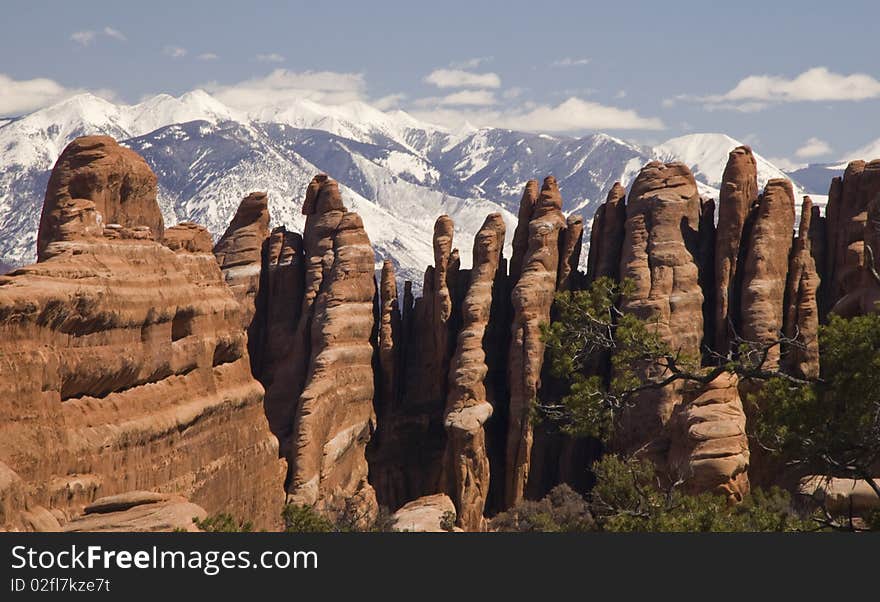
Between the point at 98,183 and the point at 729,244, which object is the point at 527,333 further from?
the point at 98,183

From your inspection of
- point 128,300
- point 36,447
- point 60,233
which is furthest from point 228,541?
point 60,233

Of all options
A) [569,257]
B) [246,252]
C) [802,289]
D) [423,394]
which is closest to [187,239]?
[246,252]

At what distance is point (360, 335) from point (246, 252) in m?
11.3

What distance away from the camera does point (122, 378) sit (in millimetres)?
57625

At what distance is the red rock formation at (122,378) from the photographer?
49812 millimetres

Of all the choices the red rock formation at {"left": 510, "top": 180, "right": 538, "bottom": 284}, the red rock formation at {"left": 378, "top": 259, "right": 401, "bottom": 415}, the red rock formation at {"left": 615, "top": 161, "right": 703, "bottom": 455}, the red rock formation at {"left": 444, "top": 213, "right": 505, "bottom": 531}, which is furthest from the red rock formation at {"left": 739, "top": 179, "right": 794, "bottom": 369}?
the red rock formation at {"left": 378, "top": 259, "right": 401, "bottom": 415}

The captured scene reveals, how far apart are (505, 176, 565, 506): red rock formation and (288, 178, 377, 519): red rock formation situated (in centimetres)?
902

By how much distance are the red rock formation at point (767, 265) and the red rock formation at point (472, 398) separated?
16.8 meters

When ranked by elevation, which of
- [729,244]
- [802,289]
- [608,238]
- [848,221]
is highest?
[848,221]

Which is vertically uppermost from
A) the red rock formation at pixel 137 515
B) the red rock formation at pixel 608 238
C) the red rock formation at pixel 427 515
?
the red rock formation at pixel 608 238

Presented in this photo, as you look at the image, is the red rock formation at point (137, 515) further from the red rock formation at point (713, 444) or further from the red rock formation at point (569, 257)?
the red rock formation at point (569, 257)

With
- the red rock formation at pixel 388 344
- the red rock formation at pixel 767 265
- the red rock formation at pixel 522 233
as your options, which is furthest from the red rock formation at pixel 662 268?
the red rock formation at pixel 388 344

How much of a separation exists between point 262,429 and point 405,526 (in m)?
8.86

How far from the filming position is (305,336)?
3740 inches
